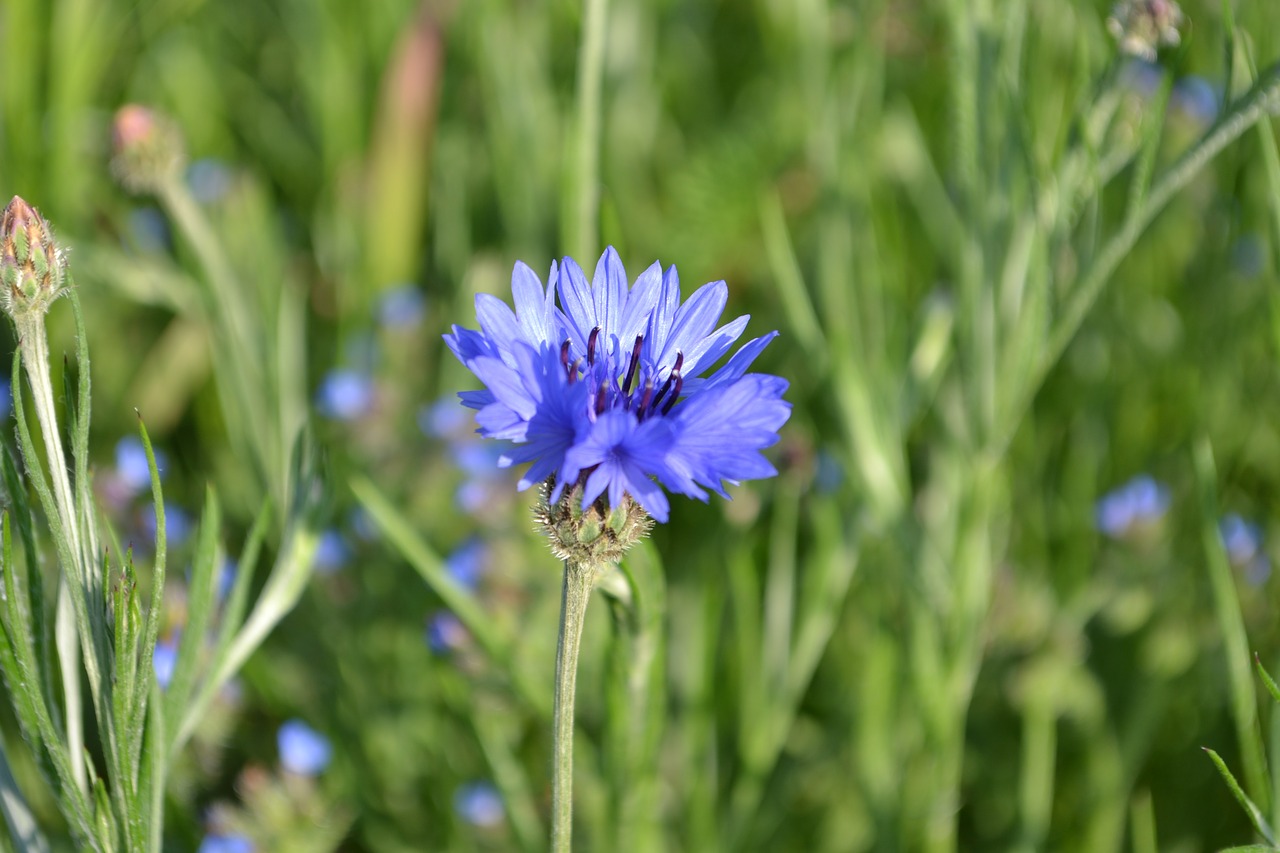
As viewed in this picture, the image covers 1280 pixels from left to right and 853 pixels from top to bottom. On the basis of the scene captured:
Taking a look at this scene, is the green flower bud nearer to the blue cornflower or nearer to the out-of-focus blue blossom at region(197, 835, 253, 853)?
the blue cornflower

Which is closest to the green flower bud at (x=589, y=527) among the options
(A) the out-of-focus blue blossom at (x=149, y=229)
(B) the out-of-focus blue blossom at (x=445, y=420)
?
(B) the out-of-focus blue blossom at (x=445, y=420)

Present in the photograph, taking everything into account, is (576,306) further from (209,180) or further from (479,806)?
(209,180)

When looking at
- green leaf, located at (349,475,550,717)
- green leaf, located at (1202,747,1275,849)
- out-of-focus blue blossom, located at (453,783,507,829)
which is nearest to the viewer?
green leaf, located at (1202,747,1275,849)

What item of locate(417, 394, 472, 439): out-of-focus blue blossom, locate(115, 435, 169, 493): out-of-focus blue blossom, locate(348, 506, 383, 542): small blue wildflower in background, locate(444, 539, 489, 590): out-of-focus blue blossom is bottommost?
locate(444, 539, 489, 590): out-of-focus blue blossom

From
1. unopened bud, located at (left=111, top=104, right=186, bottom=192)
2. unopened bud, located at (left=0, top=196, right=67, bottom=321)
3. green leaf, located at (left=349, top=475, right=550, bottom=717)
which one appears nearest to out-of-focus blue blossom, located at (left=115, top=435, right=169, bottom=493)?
unopened bud, located at (left=111, top=104, right=186, bottom=192)

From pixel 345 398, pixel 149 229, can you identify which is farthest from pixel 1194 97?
pixel 149 229

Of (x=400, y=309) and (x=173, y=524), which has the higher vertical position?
(x=400, y=309)

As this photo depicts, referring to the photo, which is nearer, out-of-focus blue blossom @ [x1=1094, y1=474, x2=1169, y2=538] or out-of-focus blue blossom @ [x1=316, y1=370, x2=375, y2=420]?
out-of-focus blue blossom @ [x1=1094, y1=474, x2=1169, y2=538]
